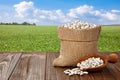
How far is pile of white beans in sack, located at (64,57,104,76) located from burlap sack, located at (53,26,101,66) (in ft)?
0.30

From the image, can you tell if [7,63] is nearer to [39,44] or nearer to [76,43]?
[76,43]

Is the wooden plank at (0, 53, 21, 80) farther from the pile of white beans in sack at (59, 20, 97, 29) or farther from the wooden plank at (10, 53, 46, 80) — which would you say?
the pile of white beans in sack at (59, 20, 97, 29)

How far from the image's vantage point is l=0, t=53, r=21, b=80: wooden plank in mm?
2467

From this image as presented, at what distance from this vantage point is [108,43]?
22.5ft

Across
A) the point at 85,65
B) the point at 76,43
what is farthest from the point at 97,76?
the point at 76,43

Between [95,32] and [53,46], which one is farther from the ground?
[95,32]

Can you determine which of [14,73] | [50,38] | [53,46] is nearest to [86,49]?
[14,73]

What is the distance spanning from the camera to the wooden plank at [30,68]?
2378 millimetres

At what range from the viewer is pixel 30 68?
264cm

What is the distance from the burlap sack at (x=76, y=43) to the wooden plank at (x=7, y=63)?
37 cm

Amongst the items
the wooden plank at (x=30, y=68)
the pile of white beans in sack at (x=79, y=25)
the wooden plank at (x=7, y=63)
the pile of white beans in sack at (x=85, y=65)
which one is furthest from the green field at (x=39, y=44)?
the pile of white beans in sack at (x=85, y=65)

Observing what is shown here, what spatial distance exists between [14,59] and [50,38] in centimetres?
435

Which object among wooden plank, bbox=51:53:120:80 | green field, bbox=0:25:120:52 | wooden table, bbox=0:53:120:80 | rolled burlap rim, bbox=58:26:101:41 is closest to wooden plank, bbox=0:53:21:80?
wooden table, bbox=0:53:120:80

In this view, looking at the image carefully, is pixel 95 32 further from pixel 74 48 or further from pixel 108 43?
pixel 108 43
